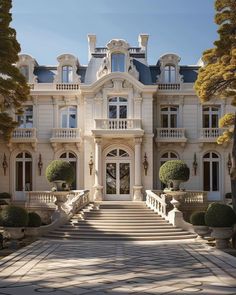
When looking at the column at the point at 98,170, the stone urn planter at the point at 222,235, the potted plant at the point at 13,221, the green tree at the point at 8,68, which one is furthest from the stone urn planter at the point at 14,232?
the column at the point at 98,170

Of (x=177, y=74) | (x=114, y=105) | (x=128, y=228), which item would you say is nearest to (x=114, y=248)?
(x=128, y=228)

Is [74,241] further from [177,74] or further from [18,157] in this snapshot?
[177,74]

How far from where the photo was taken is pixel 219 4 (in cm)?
1752

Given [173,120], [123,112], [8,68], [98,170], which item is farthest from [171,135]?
[8,68]

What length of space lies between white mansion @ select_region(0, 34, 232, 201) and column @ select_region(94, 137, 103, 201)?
62 millimetres

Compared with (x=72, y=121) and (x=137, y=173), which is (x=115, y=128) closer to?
(x=137, y=173)

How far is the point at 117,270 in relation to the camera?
457 inches

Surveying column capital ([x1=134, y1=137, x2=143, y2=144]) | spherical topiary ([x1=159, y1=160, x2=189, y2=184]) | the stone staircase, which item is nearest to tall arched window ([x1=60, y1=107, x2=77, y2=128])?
column capital ([x1=134, y1=137, x2=143, y2=144])

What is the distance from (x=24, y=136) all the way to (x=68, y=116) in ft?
10.6

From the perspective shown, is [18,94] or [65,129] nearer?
[18,94]

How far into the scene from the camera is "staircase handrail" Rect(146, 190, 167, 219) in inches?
889

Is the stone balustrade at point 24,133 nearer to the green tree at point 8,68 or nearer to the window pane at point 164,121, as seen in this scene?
the window pane at point 164,121

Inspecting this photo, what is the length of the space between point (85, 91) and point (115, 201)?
23.8 ft

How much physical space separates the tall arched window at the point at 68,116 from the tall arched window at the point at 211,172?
29.9ft
